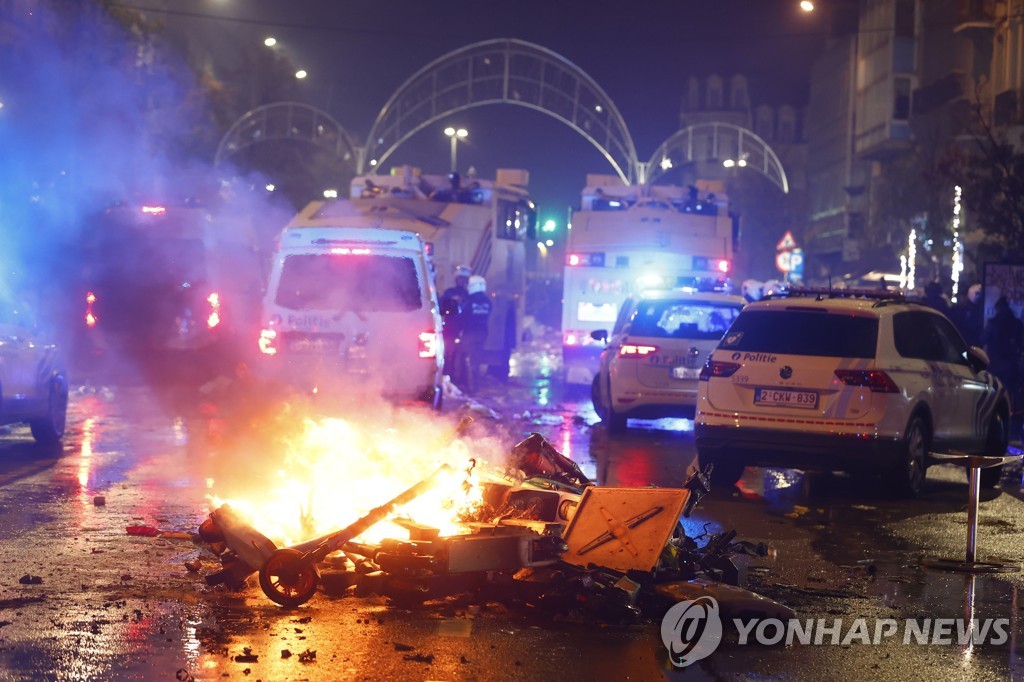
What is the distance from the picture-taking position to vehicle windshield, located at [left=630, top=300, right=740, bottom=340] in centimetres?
1564

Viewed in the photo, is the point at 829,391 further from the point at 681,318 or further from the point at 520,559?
the point at 681,318

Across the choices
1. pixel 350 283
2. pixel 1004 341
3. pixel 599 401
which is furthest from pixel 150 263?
pixel 1004 341

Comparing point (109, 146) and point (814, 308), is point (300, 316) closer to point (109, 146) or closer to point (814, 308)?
point (814, 308)

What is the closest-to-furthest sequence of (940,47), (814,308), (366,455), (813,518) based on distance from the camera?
(366,455)
(813,518)
(814,308)
(940,47)

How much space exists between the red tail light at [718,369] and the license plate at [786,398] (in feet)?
0.96

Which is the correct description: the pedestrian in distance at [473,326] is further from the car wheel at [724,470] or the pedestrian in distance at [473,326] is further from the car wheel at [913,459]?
the car wheel at [913,459]

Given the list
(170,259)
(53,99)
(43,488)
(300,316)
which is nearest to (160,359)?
(170,259)

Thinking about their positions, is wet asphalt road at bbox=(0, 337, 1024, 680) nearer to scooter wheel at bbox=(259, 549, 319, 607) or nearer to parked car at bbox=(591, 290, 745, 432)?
scooter wheel at bbox=(259, 549, 319, 607)

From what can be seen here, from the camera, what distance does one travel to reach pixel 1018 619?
7.15 m

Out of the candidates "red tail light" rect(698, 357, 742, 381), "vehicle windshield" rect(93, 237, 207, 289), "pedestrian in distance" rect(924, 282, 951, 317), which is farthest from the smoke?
"pedestrian in distance" rect(924, 282, 951, 317)

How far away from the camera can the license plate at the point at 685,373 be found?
15.1 m

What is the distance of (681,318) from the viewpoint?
15.8 metres

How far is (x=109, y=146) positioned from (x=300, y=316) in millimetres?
11863

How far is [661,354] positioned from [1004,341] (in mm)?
6153
